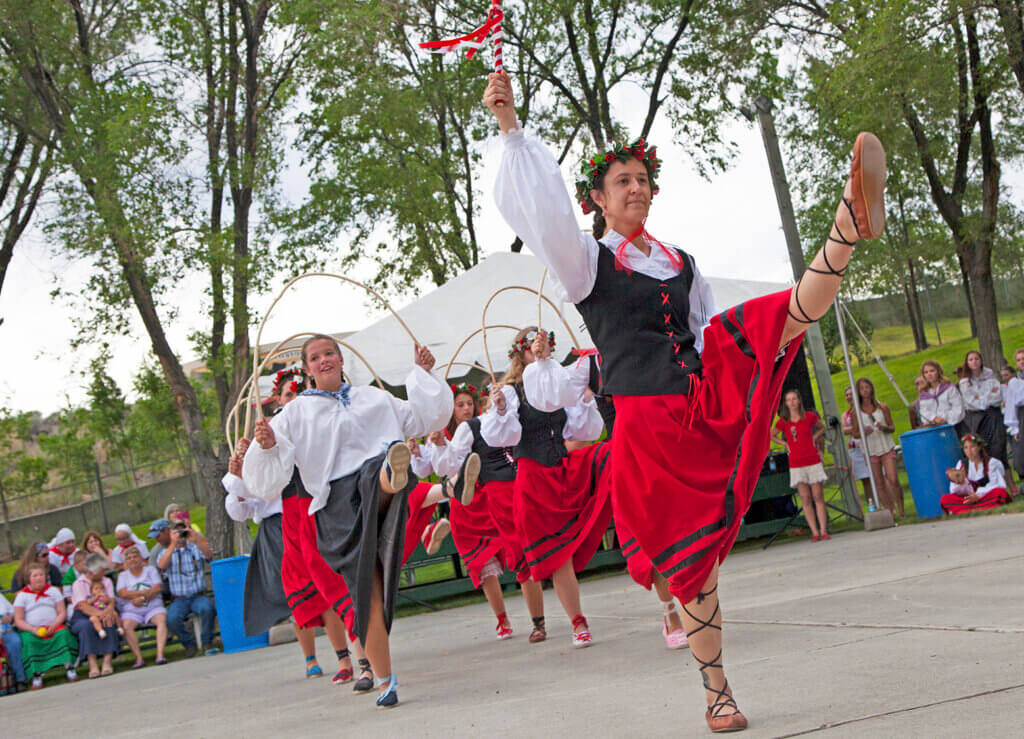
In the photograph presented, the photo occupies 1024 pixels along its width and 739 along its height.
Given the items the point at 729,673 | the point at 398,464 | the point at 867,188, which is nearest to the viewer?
the point at 867,188

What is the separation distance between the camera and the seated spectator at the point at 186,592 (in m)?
9.37

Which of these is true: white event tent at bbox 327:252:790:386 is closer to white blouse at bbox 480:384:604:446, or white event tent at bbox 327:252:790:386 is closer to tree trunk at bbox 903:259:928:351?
white blouse at bbox 480:384:604:446

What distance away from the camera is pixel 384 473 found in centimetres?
434

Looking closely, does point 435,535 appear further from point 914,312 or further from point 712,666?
point 914,312

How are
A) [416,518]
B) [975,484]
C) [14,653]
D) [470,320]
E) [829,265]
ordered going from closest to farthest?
1. [829,265]
2. [416,518]
3. [14,653]
4. [975,484]
5. [470,320]

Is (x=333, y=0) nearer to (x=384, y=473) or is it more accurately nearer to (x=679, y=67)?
(x=679, y=67)

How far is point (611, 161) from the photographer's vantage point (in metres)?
3.39

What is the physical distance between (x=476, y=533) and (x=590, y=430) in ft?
4.46

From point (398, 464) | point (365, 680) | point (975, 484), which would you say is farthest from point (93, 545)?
point (975, 484)

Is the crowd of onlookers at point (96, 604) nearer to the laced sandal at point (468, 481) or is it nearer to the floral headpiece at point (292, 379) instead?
the floral headpiece at point (292, 379)

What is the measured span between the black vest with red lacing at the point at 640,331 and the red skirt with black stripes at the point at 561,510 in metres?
2.47

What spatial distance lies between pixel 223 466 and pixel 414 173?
6.00m

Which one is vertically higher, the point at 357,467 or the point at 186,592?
the point at 357,467

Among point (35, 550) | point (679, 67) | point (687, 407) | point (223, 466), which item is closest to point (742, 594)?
point (687, 407)
